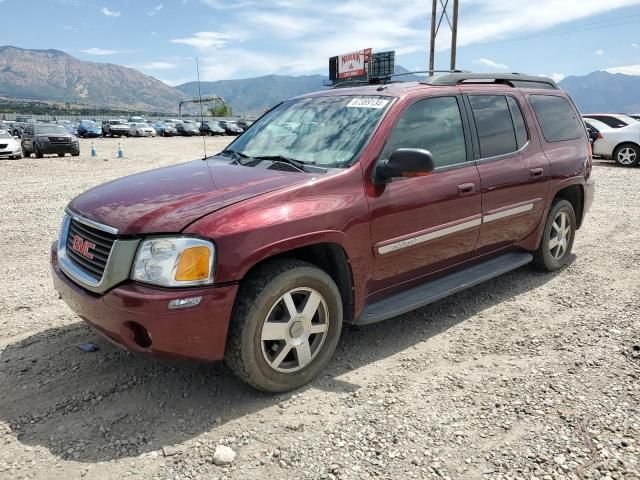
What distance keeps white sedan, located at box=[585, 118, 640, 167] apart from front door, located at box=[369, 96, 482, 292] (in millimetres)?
13679

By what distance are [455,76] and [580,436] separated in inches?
110

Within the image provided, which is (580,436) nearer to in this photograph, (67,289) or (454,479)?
(454,479)

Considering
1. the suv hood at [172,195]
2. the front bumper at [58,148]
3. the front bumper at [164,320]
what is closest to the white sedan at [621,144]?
the suv hood at [172,195]

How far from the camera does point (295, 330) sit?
3.01 metres

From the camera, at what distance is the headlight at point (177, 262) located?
2598 mm

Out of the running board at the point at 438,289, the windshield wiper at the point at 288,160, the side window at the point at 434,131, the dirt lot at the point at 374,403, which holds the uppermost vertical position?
the side window at the point at 434,131

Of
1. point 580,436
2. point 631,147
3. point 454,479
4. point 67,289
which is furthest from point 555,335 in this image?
Result: point 631,147

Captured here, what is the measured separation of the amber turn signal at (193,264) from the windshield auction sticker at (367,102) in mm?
1740

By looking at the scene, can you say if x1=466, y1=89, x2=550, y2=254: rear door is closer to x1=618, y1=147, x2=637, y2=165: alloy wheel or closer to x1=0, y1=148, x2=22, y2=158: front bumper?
x1=618, y1=147, x2=637, y2=165: alloy wheel

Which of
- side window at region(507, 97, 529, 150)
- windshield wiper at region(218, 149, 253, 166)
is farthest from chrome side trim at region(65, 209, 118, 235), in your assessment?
side window at region(507, 97, 529, 150)

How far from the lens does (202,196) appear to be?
115 inches

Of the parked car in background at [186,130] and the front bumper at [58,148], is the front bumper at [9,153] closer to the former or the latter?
the front bumper at [58,148]

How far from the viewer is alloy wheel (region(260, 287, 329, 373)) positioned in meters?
2.92

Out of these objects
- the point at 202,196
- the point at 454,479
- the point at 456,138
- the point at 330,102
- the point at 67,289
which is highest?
the point at 330,102
